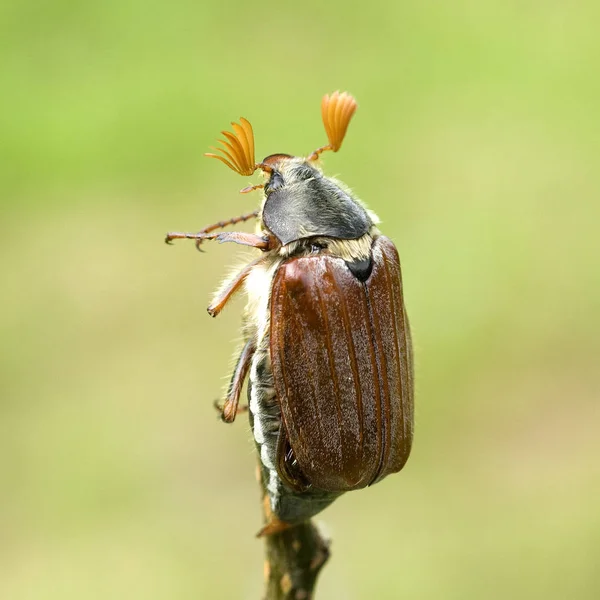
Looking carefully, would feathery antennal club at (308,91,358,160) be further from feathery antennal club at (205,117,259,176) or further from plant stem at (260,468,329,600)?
plant stem at (260,468,329,600)

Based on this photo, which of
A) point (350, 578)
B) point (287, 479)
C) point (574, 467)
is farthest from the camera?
point (574, 467)

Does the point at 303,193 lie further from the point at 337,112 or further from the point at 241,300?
the point at 241,300

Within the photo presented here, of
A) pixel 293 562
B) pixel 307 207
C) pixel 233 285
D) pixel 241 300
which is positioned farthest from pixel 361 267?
pixel 241 300

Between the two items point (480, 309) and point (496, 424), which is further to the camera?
point (480, 309)

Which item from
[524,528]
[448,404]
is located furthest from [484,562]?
[448,404]

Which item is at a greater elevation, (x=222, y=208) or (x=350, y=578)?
(x=222, y=208)

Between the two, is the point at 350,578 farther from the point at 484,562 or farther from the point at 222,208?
the point at 222,208

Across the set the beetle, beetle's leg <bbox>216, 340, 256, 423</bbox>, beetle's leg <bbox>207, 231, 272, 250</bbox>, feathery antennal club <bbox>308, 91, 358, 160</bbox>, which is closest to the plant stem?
the beetle
